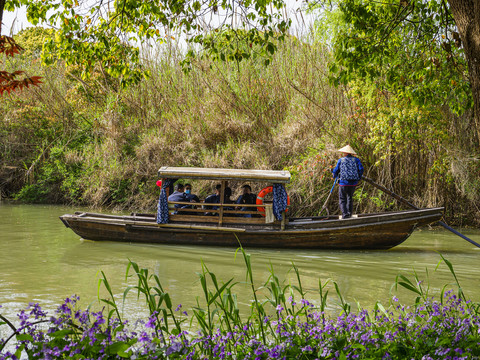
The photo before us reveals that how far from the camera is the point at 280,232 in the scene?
11570mm

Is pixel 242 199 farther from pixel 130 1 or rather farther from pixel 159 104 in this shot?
pixel 159 104

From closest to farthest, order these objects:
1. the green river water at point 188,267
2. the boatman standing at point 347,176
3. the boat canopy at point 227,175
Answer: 1. the green river water at point 188,267
2. the boat canopy at point 227,175
3. the boatman standing at point 347,176

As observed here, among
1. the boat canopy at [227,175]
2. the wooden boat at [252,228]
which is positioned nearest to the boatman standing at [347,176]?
the wooden boat at [252,228]

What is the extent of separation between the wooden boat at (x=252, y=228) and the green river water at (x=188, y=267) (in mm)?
243

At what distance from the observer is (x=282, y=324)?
3.41 metres

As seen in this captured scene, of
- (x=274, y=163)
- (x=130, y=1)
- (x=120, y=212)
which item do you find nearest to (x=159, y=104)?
(x=120, y=212)

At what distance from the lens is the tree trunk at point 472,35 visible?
14.2 feet

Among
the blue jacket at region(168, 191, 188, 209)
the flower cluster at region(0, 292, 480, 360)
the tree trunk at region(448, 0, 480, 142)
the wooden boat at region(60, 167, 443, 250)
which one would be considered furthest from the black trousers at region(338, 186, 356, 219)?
the flower cluster at region(0, 292, 480, 360)

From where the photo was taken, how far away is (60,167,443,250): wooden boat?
442 inches

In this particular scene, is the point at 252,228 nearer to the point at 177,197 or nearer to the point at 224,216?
the point at 224,216

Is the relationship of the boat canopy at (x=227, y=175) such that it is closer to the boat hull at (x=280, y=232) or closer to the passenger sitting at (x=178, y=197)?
the passenger sitting at (x=178, y=197)

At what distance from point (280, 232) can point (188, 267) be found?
109 inches

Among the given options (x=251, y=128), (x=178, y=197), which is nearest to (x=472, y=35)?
(x=178, y=197)

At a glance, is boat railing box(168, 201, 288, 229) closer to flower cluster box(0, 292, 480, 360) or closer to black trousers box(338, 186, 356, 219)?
black trousers box(338, 186, 356, 219)
